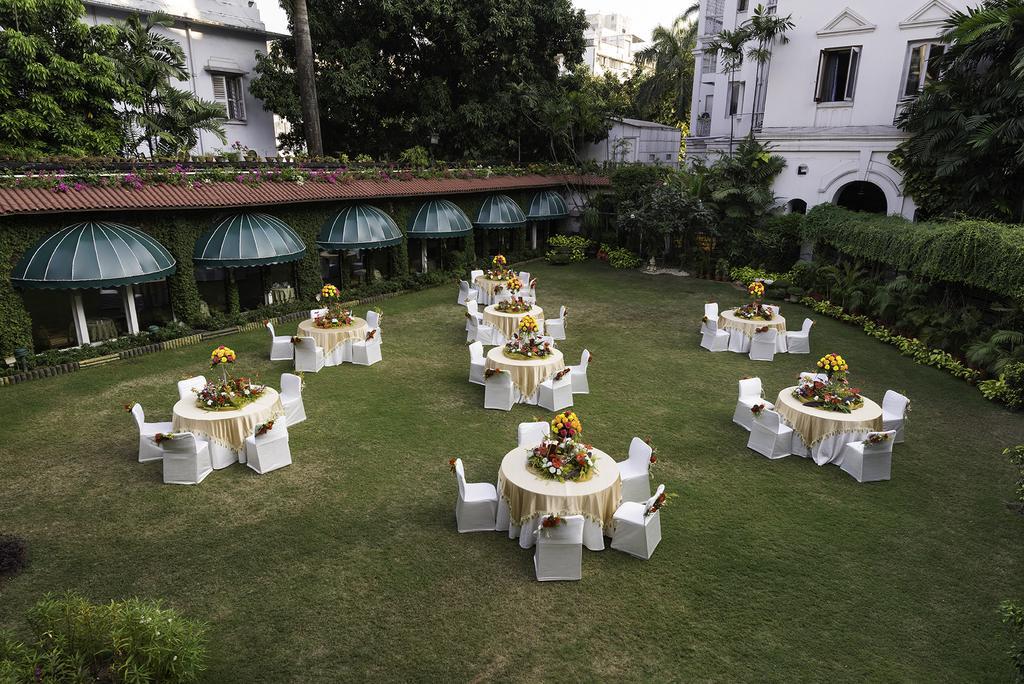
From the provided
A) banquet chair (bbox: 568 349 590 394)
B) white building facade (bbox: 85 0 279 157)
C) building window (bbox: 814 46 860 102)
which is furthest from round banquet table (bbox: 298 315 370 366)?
building window (bbox: 814 46 860 102)

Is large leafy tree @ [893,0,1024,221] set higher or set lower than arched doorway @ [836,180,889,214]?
higher

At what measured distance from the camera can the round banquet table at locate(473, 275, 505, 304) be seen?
20.7 m

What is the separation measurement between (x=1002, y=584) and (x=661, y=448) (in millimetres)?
5183

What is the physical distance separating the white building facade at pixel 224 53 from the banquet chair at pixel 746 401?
23.4 meters

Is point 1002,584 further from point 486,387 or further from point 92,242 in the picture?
point 92,242

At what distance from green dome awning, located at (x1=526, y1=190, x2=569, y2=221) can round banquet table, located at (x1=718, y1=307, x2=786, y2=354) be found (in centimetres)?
1501

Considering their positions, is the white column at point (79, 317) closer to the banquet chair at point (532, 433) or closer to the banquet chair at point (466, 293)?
the banquet chair at point (466, 293)

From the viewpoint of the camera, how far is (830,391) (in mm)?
11250

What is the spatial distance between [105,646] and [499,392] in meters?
8.53

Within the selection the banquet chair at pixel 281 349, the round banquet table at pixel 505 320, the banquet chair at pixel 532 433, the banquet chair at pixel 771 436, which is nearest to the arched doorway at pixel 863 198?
the round banquet table at pixel 505 320

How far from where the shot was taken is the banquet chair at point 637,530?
321 inches

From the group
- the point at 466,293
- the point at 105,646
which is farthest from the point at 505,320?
the point at 105,646

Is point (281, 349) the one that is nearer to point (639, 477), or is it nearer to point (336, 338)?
point (336, 338)

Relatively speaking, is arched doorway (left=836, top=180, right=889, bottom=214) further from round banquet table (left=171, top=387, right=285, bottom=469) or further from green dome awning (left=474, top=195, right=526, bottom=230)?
round banquet table (left=171, top=387, right=285, bottom=469)
